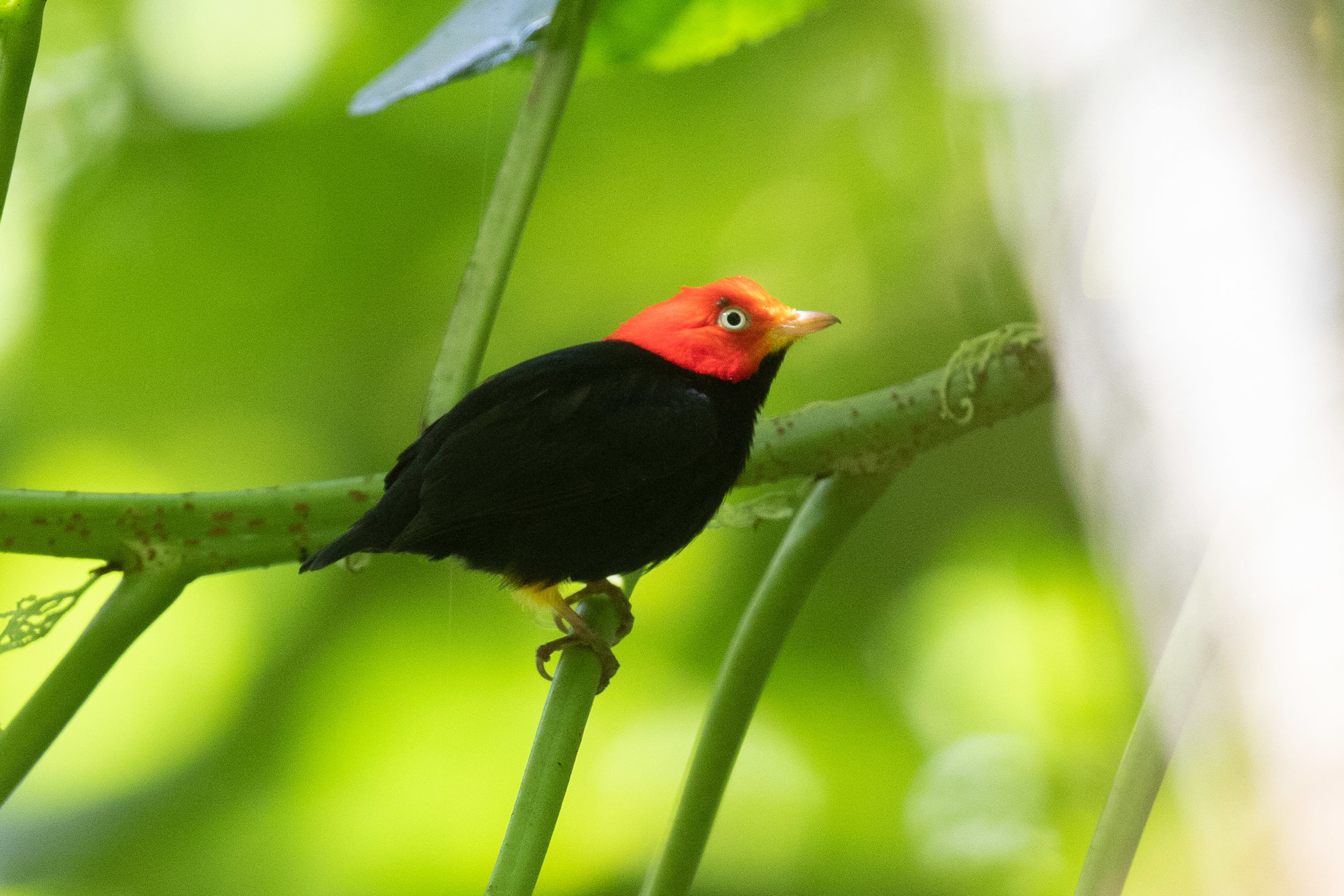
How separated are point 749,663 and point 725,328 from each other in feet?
0.54

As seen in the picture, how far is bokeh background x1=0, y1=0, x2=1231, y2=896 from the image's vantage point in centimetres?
88

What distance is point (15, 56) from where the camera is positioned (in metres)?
0.39

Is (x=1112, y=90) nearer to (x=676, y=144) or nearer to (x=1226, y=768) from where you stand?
(x=1226, y=768)

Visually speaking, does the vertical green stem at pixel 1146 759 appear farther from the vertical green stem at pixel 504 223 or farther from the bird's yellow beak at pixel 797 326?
the vertical green stem at pixel 504 223

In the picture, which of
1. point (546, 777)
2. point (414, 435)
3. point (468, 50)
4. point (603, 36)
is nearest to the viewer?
point (546, 777)

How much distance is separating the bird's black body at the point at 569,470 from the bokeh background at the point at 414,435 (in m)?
0.43

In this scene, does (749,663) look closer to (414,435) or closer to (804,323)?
(804,323)

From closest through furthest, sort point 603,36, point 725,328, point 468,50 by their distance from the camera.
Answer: point 725,328 < point 468,50 < point 603,36

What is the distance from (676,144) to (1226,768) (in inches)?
31.0

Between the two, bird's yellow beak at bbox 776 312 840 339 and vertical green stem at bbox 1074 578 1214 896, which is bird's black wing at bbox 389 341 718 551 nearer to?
bird's yellow beak at bbox 776 312 840 339

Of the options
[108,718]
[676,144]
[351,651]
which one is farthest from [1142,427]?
[108,718]

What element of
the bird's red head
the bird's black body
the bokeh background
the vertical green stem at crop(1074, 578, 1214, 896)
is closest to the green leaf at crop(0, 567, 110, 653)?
the bird's black body

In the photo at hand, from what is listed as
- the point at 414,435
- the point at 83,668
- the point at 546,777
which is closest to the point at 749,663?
the point at 546,777

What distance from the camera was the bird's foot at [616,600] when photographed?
1.62ft
